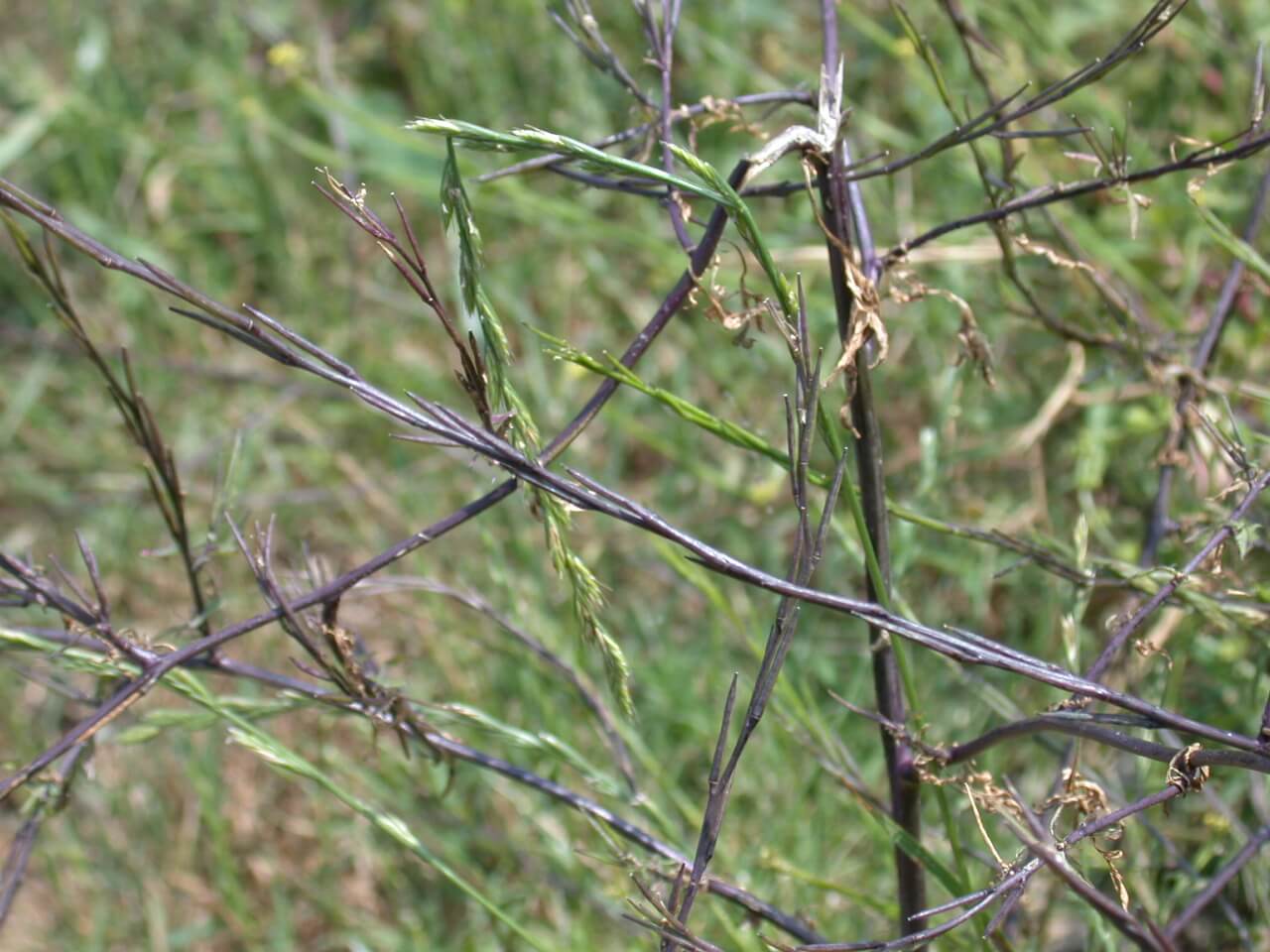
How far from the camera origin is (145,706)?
2.12m


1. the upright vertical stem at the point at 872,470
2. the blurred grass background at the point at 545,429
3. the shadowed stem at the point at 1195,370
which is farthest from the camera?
the blurred grass background at the point at 545,429

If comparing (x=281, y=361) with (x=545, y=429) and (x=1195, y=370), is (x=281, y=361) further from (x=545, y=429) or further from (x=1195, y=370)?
(x=545, y=429)

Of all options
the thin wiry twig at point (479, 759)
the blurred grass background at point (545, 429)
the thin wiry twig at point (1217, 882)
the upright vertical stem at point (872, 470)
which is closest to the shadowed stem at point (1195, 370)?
the blurred grass background at point (545, 429)

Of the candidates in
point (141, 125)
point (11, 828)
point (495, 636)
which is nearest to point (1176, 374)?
point (495, 636)

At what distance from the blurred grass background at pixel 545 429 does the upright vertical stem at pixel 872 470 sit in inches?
3.1

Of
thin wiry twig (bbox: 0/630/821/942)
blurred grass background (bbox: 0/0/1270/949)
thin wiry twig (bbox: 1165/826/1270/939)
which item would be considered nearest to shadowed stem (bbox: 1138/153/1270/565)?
blurred grass background (bbox: 0/0/1270/949)

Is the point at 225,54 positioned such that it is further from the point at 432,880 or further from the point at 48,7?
the point at 432,880

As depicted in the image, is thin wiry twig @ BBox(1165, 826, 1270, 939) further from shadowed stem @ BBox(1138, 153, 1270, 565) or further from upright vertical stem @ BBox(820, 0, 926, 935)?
shadowed stem @ BBox(1138, 153, 1270, 565)

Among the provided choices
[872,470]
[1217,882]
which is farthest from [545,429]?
[1217,882]

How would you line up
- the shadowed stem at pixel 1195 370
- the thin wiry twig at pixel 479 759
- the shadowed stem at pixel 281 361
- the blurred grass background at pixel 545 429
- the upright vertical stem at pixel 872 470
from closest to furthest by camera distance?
the shadowed stem at pixel 281 361 → the upright vertical stem at pixel 872 470 → the thin wiry twig at pixel 479 759 → the shadowed stem at pixel 1195 370 → the blurred grass background at pixel 545 429

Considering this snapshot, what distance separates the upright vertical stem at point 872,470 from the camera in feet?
3.18

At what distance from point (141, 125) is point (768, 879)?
91.3 inches

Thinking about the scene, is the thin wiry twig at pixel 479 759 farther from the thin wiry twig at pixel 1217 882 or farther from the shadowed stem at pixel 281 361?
the thin wiry twig at pixel 1217 882

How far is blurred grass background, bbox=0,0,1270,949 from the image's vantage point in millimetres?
1675
